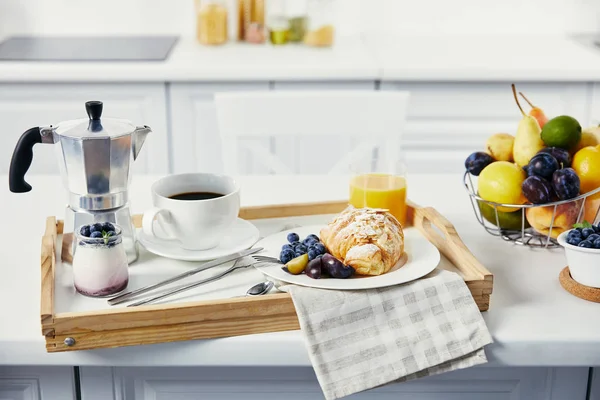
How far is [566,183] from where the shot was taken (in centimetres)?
110

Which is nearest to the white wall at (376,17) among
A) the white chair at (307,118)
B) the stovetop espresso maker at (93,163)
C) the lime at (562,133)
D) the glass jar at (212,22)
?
the glass jar at (212,22)

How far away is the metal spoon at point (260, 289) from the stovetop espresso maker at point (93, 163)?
21 cm

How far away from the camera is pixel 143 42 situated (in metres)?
2.76

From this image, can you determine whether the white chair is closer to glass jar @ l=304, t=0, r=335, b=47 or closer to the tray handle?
the tray handle

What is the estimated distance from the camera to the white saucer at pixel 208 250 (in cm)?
107

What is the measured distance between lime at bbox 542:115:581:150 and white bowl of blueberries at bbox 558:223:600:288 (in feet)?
0.62

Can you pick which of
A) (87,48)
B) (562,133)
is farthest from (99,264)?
(87,48)

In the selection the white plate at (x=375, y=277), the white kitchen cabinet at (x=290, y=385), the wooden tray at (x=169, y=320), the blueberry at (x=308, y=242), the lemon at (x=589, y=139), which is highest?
the lemon at (x=589, y=139)

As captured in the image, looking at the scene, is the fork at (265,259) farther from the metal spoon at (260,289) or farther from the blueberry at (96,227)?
the blueberry at (96,227)

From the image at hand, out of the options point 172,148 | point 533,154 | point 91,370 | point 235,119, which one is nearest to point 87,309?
point 91,370

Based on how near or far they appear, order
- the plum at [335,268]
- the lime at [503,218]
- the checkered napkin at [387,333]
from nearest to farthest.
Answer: the checkered napkin at [387,333], the plum at [335,268], the lime at [503,218]

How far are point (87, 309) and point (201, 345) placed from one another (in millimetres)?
145

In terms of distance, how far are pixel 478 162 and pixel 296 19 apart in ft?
5.54

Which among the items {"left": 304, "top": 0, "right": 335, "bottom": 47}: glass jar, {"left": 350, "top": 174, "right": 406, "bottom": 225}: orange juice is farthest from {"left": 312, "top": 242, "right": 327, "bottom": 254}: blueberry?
{"left": 304, "top": 0, "right": 335, "bottom": 47}: glass jar
